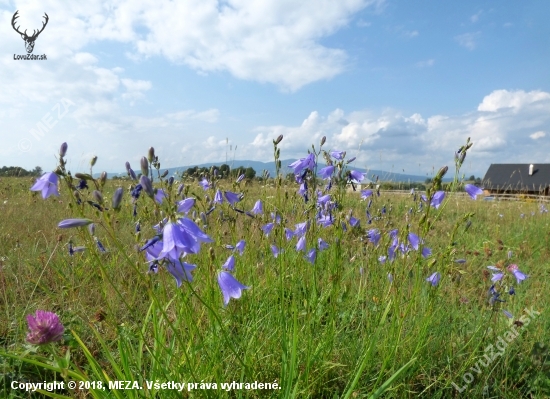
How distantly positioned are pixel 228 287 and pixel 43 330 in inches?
31.3

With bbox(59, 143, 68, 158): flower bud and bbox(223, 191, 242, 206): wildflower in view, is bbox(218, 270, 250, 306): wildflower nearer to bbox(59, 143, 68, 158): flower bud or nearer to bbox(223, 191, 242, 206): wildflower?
bbox(223, 191, 242, 206): wildflower

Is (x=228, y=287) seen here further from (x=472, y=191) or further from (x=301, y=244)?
(x=472, y=191)

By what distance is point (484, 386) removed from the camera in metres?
1.95

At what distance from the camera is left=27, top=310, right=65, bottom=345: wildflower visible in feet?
4.27

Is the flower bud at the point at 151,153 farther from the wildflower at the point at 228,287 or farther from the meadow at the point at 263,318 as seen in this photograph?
the wildflower at the point at 228,287

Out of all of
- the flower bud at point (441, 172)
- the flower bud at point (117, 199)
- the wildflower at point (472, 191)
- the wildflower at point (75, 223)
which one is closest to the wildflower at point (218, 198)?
the flower bud at point (117, 199)

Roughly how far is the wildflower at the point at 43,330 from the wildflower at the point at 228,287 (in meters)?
0.72

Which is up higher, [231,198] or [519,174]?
[519,174]

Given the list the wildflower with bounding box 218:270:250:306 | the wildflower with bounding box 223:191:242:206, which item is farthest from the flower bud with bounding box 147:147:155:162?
the wildflower with bounding box 223:191:242:206

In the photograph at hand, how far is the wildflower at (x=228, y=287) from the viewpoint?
1793 mm

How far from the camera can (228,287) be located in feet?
5.96

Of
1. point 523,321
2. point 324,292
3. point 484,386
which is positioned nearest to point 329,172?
Answer: point 324,292

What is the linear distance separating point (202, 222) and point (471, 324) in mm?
2052

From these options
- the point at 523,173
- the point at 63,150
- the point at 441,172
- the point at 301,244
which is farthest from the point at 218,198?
the point at 523,173
